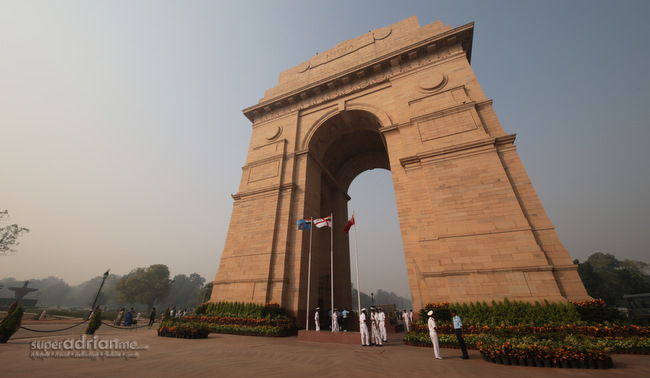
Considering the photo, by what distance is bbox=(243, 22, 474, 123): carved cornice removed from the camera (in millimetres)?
16922

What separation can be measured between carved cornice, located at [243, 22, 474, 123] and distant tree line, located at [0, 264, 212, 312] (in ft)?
96.8

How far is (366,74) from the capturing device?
19359 mm

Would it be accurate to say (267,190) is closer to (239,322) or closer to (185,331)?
(239,322)

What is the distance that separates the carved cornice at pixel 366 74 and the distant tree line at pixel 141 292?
29.5 m

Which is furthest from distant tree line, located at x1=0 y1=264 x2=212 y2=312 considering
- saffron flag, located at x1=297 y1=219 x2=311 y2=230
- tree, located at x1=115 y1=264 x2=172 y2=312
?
saffron flag, located at x1=297 y1=219 x2=311 y2=230

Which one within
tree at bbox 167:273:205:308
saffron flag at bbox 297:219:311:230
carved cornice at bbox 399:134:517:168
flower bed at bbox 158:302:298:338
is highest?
tree at bbox 167:273:205:308

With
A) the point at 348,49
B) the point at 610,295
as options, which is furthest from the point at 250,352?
the point at 610,295

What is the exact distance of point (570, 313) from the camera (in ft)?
27.4

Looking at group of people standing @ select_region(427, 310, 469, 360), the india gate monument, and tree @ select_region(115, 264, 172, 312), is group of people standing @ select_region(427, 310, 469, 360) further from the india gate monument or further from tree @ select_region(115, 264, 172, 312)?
tree @ select_region(115, 264, 172, 312)

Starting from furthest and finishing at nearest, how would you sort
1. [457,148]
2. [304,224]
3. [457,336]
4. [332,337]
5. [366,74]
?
[366,74]
[304,224]
[457,148]
[332,337]
[457,336]

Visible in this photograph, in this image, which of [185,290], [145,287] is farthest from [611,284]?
[185,290]

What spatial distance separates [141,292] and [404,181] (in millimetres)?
67226

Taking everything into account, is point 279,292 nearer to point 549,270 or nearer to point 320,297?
point 320,297

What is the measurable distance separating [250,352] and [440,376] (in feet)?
18.7
